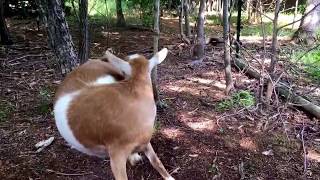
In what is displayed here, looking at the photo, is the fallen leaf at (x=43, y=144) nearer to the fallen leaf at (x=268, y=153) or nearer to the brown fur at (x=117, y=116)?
the brown fur at (x=117, y=116)

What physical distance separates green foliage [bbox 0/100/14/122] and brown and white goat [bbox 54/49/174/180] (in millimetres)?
2154

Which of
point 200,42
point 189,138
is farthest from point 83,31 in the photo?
point 200,42

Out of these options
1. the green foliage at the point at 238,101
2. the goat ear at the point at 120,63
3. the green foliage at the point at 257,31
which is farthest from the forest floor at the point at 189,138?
the green foliage at the point at 257,31

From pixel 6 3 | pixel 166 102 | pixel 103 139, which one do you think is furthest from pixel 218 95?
pixel 6 3

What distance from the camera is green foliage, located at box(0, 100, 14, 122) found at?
14.7 ft

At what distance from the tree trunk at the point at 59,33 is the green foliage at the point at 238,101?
1.63 meters

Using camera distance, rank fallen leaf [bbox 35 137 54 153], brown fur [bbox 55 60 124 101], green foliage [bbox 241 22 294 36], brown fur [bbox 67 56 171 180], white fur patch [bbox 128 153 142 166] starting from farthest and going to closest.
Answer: green foliage [bbox 241 22 294 36] < fallen leaf [bbox 35 137 54 153] < white fur patch [bbox 128 153 142 166] < brown fur [bbox 55 60 124 101] < brown fur [bbox 67 56 171 180]

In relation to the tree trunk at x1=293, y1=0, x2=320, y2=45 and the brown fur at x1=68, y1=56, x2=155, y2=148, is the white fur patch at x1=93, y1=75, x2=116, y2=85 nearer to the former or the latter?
the brown fur at x1=68, y1=56, x2=155, y2=148

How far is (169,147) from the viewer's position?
3705mm

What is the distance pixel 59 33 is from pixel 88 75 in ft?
5.88

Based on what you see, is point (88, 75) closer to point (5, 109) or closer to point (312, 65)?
point (5, 109)

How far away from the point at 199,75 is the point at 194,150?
104 inches

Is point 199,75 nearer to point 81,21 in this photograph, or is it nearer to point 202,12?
point 202,12

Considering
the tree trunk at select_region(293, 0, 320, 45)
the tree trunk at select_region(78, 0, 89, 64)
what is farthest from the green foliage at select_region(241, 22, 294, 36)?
the tree trunk at select_region(78, 0, 89, 64)
